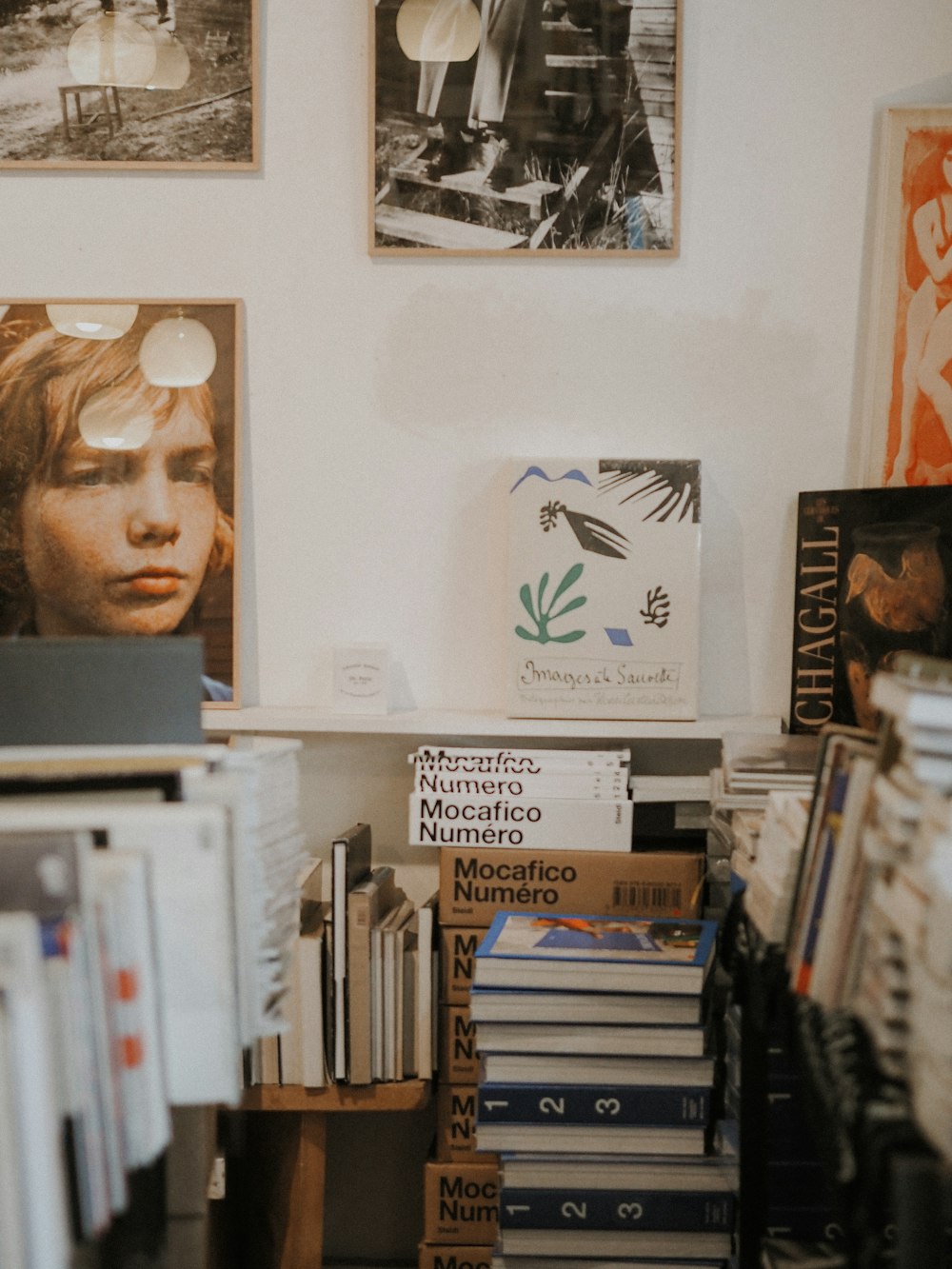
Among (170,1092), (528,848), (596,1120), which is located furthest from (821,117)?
(170,1092)

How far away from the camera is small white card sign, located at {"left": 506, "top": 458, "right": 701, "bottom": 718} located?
223 cm

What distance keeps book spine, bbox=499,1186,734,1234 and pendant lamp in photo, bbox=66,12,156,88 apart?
224cm

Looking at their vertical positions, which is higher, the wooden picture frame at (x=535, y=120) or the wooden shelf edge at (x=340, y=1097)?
the wooden picture frame at (x=535, y=120)

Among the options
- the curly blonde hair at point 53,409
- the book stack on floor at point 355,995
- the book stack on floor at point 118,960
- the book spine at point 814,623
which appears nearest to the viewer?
the book stack on floor at point 118,960

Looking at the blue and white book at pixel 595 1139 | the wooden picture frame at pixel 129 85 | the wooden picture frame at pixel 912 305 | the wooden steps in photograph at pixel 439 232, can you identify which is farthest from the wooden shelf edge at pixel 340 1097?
the wooden picture frame at pixel 129 85

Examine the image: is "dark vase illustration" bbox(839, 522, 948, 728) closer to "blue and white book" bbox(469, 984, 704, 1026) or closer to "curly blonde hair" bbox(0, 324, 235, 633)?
"blue and white book" bbox(469, 984, 704, 1026)

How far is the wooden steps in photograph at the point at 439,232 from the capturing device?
2.34m

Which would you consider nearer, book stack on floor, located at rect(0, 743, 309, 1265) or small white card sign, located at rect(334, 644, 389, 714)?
book stack on floor, located at rect(0, 743, 309, 1265)

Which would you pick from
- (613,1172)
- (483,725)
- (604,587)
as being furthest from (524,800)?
(613,1172)

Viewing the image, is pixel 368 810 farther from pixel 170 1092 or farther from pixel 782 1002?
pixel 170 1092

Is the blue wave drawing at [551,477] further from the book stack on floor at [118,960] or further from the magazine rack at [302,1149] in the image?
the magazine rack at [302,1149]

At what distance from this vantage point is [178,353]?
2.36 metres

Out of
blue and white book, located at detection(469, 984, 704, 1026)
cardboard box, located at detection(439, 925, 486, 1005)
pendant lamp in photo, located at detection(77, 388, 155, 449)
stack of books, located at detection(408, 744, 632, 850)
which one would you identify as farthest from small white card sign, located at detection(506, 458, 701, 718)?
pendant lamp in photo, located at detection(77, 388, 155, 449)

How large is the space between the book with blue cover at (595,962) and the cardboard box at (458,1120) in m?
0.39
